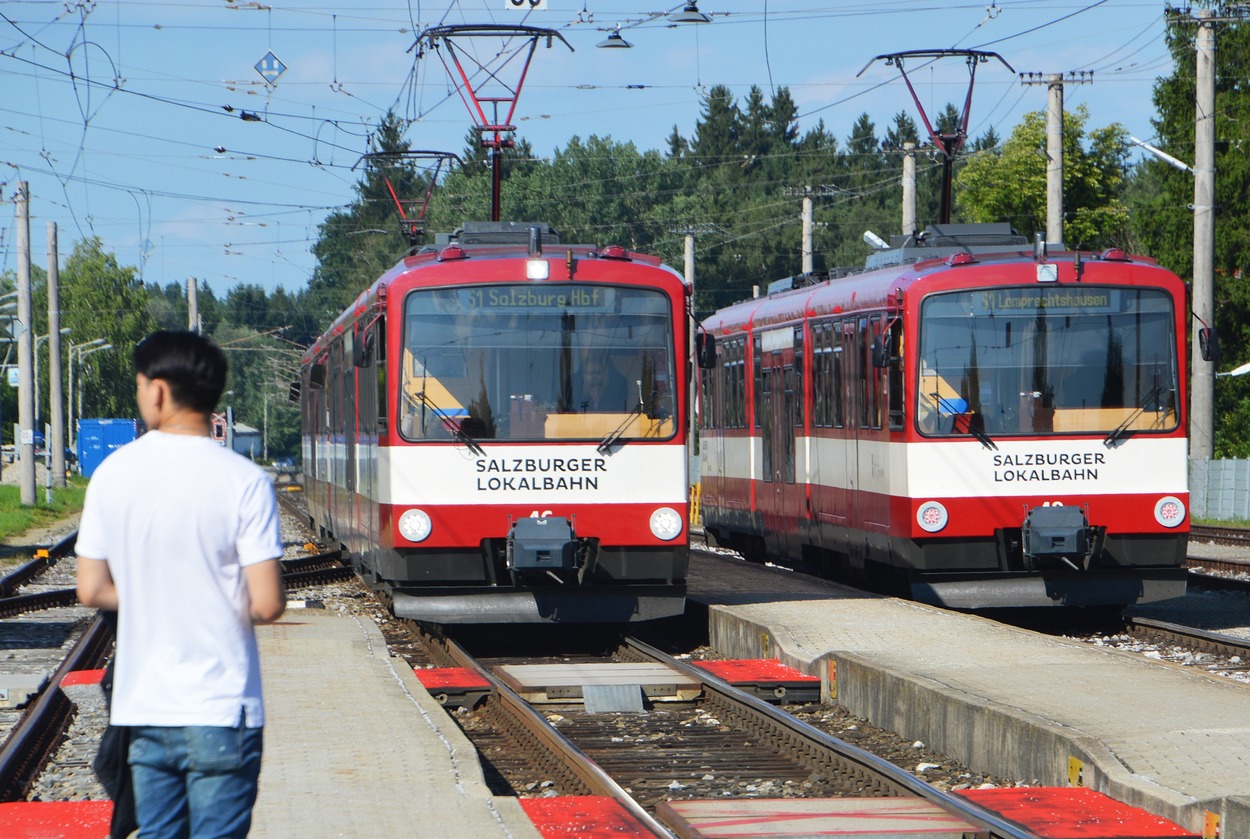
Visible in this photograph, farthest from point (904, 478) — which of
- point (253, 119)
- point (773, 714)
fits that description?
point (253, 119)

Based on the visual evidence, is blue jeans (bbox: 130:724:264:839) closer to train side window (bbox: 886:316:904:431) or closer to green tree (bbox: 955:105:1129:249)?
train side window (bbox: 886:316:904:431)

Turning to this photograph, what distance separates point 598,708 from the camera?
39.2ft

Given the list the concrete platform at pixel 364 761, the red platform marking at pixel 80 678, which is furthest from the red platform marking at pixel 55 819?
the red platform marking at pixel 80 678

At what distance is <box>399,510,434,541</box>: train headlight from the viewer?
565 inches

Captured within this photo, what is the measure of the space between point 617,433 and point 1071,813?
7.15 m

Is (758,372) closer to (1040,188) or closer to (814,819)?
(814,819)

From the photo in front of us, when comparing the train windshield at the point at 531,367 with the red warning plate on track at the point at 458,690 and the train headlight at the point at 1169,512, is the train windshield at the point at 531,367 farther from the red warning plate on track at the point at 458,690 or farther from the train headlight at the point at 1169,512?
the train headlight at the point at 1169,512

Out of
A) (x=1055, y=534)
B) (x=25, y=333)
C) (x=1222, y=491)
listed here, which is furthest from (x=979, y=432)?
(x=25, y=333)

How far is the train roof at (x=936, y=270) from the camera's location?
1571 cm

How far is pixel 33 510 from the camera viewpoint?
41.4 metres

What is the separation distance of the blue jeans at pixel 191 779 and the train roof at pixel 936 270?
11.8 meters

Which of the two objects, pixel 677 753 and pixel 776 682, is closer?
pixel 677 753

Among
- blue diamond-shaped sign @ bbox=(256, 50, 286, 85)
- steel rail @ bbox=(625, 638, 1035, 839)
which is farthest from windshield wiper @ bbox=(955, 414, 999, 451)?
blue diamond-shaped sign @ bbox=(256, 50, 286, 85)

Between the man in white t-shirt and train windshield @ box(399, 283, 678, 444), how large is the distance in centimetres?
993
